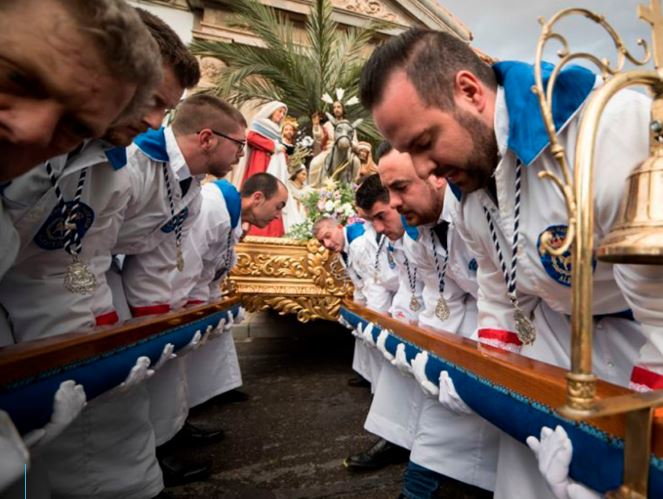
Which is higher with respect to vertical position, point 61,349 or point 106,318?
point 61,349

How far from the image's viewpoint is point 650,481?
1.45 feet

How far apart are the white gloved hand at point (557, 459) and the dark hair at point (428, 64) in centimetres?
77

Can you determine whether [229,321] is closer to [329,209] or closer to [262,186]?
[262,186]

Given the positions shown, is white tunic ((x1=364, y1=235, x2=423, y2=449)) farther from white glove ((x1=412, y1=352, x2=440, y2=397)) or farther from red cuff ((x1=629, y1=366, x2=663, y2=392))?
red cuff ((x1=629, y1=366, x2=663, y2=392))

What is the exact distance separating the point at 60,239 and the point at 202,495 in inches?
39.2

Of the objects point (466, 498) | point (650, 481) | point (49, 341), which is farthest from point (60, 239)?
point (466, 498)

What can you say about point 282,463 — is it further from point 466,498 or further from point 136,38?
point 136,38

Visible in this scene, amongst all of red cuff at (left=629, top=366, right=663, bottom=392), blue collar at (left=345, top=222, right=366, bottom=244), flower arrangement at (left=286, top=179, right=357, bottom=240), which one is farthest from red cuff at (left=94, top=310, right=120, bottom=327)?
flower arrangement at (left=286, top=179, right=357, bottom=240)

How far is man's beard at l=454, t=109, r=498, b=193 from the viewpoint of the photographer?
40.9 inches

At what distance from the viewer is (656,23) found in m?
0.54

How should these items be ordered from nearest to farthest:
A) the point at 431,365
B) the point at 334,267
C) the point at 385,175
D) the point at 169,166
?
the point at 431,365
the point at 169,166
the point at 385,175
the point at 334,267

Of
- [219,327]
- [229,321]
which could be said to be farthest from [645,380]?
[229,321]

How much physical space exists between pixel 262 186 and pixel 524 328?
2244 mm

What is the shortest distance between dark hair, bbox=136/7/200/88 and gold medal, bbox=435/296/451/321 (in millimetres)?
1335
